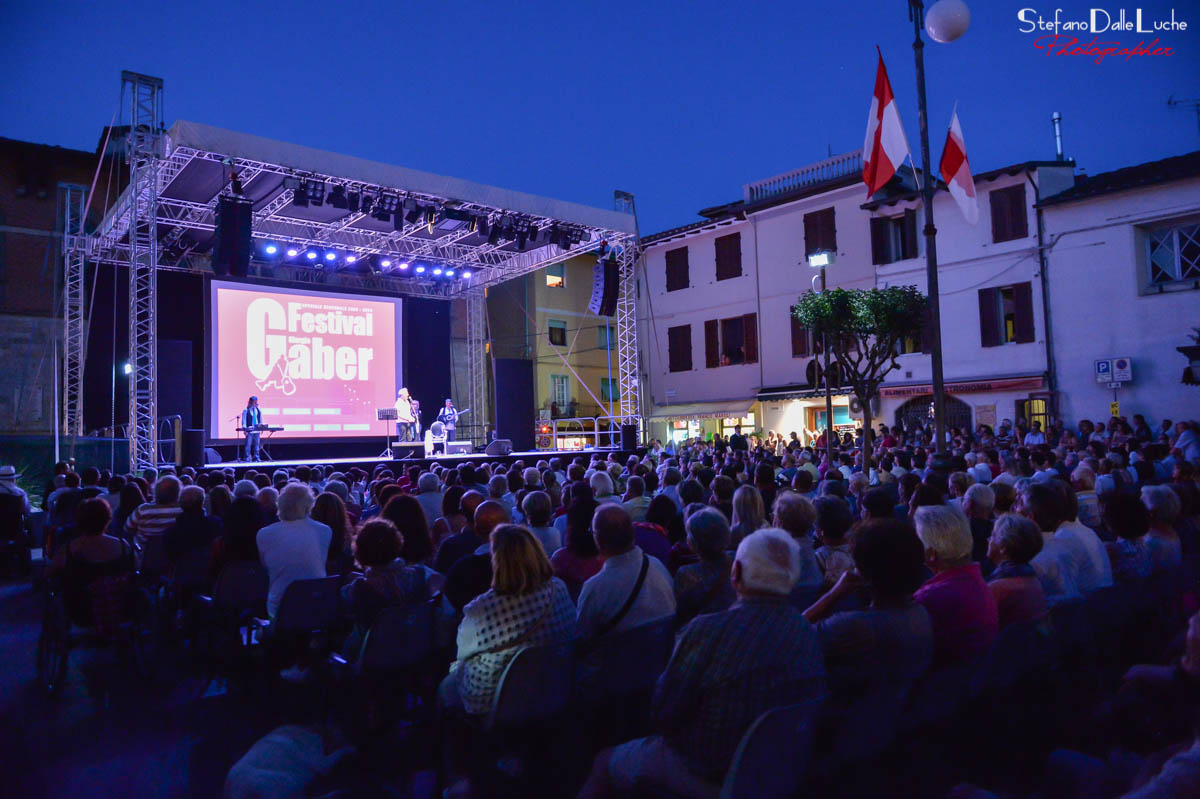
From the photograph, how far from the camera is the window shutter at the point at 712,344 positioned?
22188 mm

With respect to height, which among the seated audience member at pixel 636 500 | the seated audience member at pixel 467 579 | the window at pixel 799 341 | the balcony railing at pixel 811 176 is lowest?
the seated audience member at pixel 467 579

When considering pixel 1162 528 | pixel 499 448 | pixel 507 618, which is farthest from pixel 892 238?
pixel 507 618

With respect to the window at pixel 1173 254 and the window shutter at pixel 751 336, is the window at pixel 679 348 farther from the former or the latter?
the window at pixel 1173 254

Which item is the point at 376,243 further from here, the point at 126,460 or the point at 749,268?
the point at 749,268

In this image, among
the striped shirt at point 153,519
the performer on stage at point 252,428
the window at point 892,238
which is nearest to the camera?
the striped shirt at point 153,519

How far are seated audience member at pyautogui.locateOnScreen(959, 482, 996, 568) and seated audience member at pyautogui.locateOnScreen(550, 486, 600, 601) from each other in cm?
227

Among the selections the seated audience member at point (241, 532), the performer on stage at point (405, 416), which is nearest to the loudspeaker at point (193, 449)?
the performer on stage at point (405, 416)

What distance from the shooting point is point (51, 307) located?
58.3 ft

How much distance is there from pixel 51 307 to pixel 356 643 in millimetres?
18967

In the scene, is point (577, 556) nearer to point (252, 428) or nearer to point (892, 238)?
point (252, 428)

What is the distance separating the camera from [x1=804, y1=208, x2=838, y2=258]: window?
1956 centimetres

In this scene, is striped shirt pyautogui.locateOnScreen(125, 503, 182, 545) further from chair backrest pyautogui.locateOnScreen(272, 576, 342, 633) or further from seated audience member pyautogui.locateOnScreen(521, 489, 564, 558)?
seated audience member pyautogui.locateOnScreen(521, 489, 564, 558)

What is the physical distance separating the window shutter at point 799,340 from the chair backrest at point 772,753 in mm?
18673

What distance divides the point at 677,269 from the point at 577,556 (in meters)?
20.5
